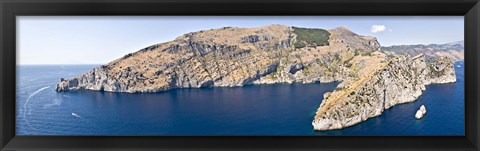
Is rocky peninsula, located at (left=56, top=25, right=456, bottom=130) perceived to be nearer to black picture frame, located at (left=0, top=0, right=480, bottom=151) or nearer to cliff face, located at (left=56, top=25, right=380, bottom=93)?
cliff face, located at (left=56, top=25, right=380, bottom=93)

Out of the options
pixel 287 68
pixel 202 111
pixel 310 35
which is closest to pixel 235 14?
pixel 310 35

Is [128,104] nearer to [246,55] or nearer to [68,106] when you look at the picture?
[68,106]

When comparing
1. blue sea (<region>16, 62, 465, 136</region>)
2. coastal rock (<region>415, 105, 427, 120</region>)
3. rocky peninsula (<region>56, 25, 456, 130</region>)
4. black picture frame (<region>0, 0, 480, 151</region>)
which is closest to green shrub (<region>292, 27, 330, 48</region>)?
rocky peninsula (<region>56, 25, 456, 130</region>)

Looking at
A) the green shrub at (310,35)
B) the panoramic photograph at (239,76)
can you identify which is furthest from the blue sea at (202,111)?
the green shrub at (310,35)

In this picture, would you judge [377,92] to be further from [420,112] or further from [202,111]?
[202,111]

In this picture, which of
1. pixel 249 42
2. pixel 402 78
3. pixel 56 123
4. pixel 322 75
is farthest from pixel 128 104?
pixel 402 78

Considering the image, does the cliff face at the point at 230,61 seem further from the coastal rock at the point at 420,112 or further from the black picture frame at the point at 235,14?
the black picture frame at the point at 235,14
